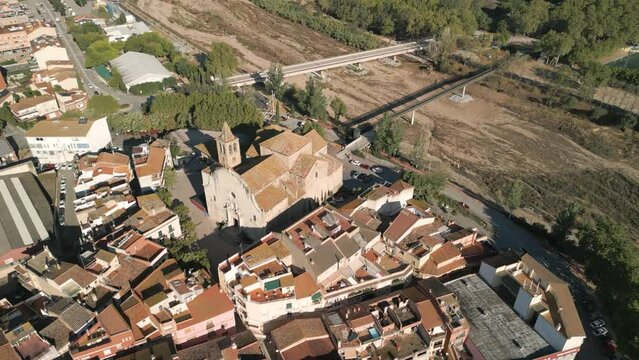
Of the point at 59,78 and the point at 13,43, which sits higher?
the point at 59,78

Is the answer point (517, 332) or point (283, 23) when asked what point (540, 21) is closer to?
point (283, 23)

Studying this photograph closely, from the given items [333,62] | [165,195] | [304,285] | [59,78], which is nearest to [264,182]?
[165,195]

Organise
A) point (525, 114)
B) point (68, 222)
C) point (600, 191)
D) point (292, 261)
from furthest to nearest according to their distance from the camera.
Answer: point (525, 114) → point (600, 191) → point (68, 222) → point (292, 261)

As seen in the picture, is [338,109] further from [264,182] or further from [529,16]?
[529,16]

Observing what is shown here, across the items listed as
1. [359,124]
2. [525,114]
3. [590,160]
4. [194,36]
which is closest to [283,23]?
[194,36]

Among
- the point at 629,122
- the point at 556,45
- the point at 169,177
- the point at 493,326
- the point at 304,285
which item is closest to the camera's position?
the point at 493,326

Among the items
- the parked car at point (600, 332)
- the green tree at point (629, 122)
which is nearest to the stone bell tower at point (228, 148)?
the parked car at point (600, 332)
